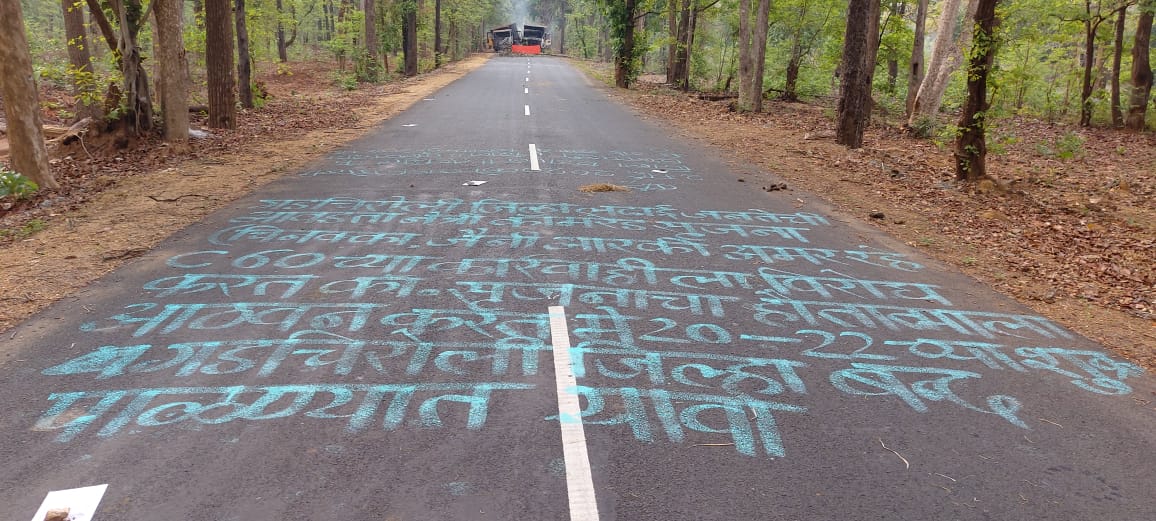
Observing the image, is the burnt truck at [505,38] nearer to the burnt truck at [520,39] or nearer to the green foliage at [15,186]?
the burnt truck at [520,39]

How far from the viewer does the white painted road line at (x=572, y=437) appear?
2901 millimetres

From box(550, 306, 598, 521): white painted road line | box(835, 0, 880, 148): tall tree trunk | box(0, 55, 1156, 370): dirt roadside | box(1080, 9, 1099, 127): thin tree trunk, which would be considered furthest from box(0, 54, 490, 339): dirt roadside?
box(1080, 9, 1099, 127): thin tree trunk

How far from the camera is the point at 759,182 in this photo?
1062 centimetres

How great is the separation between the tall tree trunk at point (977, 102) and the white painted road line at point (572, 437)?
8.49 meters

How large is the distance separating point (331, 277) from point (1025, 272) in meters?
6.45

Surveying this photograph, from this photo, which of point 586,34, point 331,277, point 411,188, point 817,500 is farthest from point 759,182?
point 586,34

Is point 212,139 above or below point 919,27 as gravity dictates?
below

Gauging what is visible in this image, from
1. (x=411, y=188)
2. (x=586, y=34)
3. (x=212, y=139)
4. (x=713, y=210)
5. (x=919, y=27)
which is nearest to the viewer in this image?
(x=713, y=210)

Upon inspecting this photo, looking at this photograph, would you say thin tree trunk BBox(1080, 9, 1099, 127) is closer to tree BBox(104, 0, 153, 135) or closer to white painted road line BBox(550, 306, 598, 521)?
white painted road line BBox(550, 306, 598, 521)

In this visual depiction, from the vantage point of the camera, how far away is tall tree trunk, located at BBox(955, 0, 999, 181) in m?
9.79

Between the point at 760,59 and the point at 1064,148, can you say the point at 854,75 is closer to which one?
the point at 1064,148

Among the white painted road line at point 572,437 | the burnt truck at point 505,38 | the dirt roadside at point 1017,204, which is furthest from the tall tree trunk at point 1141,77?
the burnt truck at point 505,38

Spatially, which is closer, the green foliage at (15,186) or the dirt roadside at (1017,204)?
the dirt roadside at (1017,204)

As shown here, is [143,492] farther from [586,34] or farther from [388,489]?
[586,34]
